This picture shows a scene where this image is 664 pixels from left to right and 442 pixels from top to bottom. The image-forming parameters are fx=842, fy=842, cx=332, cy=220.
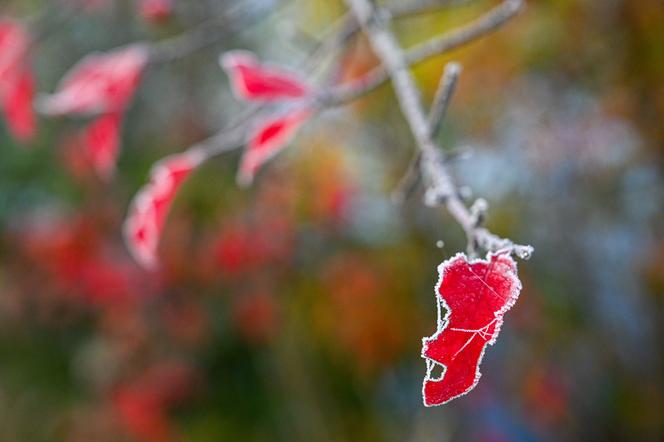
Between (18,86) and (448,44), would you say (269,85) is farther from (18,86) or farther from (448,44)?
(18,86)

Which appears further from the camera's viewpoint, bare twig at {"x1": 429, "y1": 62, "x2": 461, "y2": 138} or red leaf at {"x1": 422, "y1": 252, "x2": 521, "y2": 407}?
bare twig at {"x1": 429, "y1": 62, "x2": 461, "y2": 138}

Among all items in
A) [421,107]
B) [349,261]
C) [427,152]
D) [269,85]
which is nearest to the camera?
[427,152]

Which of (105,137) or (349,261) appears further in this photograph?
(349,261)

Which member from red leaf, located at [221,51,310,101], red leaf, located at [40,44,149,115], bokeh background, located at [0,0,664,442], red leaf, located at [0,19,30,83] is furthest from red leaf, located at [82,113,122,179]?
bokeh background, located at [0,0,664,442]

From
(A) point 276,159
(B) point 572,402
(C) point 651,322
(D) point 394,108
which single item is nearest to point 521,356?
(B) point 572,402

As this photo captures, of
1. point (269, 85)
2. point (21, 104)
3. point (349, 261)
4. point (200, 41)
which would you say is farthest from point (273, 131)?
point (349, 261)

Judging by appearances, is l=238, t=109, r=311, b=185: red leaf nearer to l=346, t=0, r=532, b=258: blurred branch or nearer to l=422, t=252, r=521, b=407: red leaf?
l=346, t=0, r=532, b=258: blurred branch

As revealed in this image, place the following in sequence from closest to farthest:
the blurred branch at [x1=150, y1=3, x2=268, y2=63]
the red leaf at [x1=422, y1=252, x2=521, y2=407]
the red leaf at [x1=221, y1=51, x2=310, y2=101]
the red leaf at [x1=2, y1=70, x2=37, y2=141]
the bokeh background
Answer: the red leaf at [x1=422, y1=252, x2=521, y2=407] < the red leaf at [x1=221, y1=51, x2=310, y2=101] < the blurred branch at [x1=150, y1=3, x2=268, y2=63] < the red leaf at [x1=2, y1=70, x2=37, y2=141] < the bokeh background
